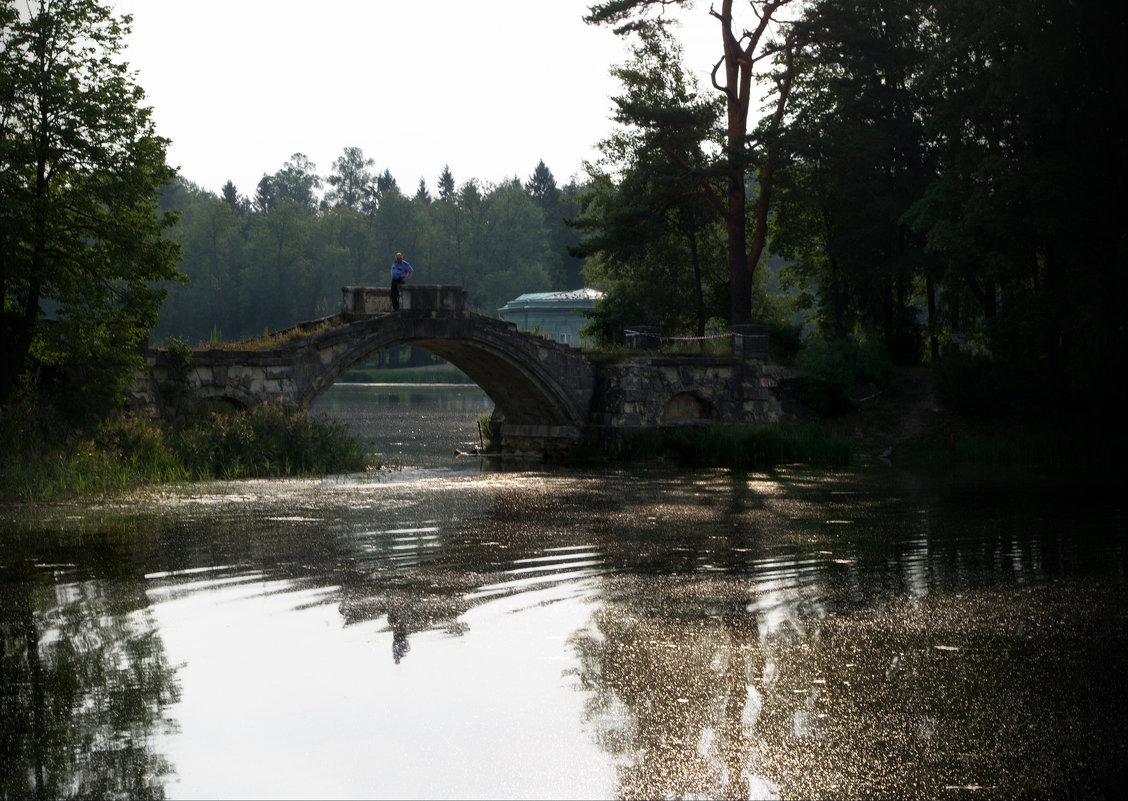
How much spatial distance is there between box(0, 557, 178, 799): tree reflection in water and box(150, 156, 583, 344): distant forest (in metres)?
73.9

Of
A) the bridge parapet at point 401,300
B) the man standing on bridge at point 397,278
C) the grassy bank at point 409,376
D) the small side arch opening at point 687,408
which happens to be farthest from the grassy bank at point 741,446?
the grassy bank at point 409,376

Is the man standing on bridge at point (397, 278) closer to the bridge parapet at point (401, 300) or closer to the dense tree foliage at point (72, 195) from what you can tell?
the bridge parapet at point (401, 300)

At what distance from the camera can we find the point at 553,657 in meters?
7.39

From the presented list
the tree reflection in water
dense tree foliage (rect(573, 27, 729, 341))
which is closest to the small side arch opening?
dense tree foliage (rect(573, 27, 729, 341))

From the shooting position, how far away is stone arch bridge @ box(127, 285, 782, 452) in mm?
21453

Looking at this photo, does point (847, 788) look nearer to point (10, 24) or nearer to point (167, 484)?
point (167, 484)

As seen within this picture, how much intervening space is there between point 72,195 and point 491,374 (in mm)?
12149

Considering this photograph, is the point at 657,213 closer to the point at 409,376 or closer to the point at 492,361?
the point at 492,361

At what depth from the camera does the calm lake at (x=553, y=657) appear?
17.8 feet

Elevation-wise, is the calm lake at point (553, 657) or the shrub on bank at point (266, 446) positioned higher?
the shrub on bank at point (266, 446)

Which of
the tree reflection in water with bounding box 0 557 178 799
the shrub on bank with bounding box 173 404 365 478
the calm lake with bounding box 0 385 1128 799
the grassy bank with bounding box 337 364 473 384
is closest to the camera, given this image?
the tree reflection in water with bounding box 0 557 178 799

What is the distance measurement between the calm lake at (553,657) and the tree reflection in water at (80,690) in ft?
0.07

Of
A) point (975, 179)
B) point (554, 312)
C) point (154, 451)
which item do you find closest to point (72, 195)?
point (154, 451)

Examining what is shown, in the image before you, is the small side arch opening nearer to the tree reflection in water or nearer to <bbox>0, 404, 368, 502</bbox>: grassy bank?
<bbox>0, 404, 368, 502</bbox>: grassy bank
